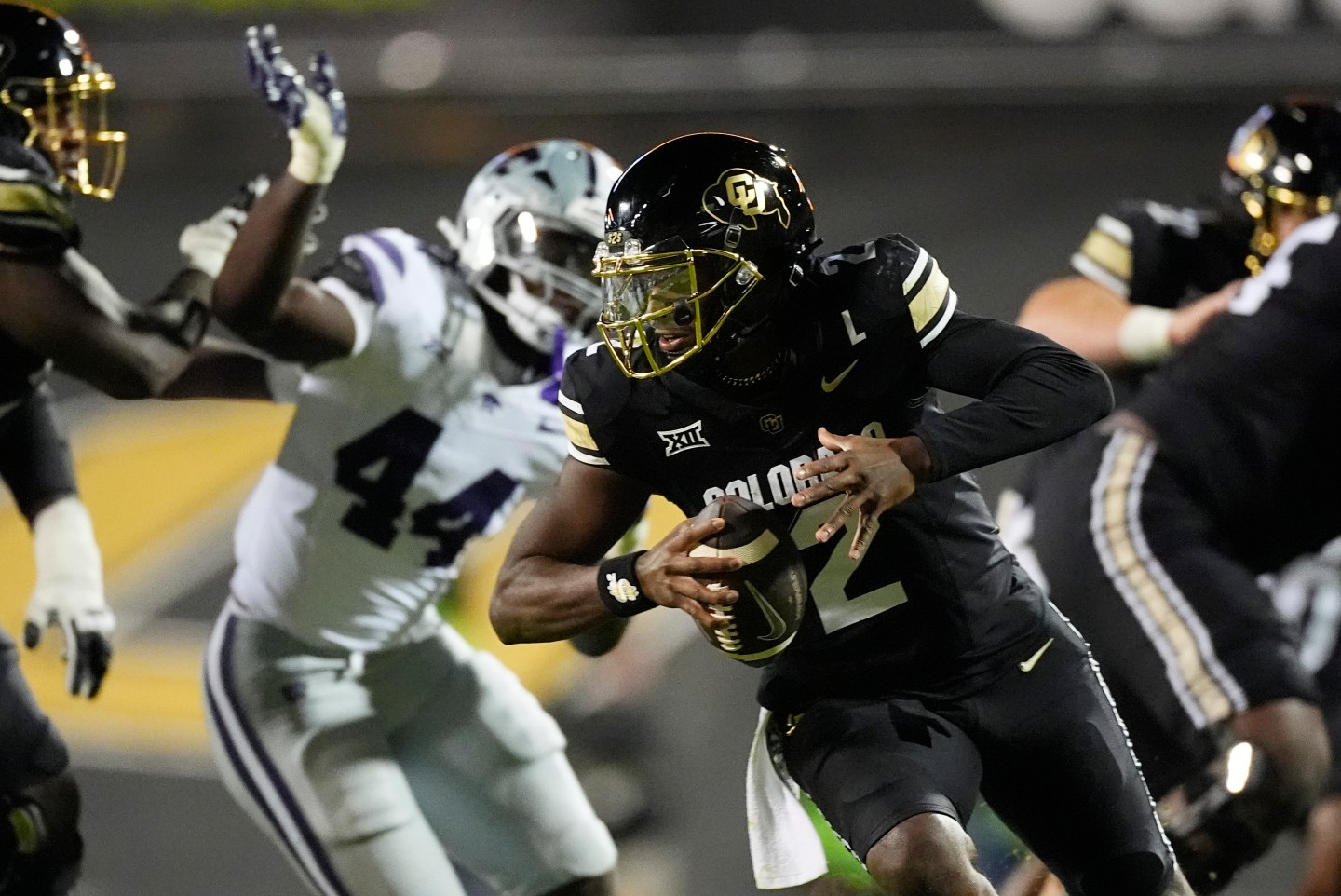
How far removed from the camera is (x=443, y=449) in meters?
4.50

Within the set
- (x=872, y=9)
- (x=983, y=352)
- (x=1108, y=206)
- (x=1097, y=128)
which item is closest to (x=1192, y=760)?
(x=983, y=352)

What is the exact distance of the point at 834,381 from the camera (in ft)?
11.0

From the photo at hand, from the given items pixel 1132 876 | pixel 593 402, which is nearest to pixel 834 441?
pixel 593 402

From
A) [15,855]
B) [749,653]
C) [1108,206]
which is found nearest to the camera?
[749,653]

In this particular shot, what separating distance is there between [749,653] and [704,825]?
200cm

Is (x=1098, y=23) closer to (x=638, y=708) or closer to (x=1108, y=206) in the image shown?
(x=1108, y=206)

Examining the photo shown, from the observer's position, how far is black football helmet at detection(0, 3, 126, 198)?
4387 mm

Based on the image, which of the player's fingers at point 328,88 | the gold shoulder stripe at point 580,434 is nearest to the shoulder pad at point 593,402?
the gold shoulder stripe at point 580,434

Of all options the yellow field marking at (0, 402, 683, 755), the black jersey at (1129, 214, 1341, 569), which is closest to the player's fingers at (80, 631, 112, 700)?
the yellow field marking at (0, 402, 683, 755)

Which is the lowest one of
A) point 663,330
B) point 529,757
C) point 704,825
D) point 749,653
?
point 704,825

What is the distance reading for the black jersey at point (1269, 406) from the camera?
4.52 m

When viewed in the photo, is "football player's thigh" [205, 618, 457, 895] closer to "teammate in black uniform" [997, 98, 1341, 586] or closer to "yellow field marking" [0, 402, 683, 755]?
"yellow field marking" [0, 402, 683, 755]

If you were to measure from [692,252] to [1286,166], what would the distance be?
2449 mm

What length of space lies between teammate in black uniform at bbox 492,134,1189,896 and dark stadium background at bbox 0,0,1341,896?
8.42ft
